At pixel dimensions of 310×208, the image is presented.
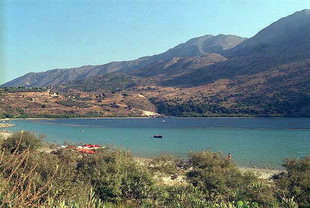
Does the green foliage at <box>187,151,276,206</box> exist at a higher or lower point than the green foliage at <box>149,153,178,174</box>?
higher

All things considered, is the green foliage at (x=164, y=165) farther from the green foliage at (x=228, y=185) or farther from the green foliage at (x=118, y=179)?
the green foliage at (x=118, y=179)

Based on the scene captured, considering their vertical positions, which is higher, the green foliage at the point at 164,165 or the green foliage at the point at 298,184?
the green foliage at the point at 298,184

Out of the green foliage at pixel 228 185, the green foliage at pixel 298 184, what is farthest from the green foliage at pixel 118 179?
the green foliage at pixel 298 184

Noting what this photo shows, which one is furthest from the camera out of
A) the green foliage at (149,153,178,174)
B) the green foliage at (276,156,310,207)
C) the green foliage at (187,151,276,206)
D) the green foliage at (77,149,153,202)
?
the green foliage at (149,153,178,174)

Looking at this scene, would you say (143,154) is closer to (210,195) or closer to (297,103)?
(210,195)

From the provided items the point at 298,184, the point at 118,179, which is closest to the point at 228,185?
the point at 298,184

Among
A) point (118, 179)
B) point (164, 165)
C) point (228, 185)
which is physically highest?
point (118, 179)

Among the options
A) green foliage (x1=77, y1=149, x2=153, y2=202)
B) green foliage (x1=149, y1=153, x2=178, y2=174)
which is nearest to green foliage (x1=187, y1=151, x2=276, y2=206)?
green foliage (x1=77, y1=149, x2=153, y2=202)

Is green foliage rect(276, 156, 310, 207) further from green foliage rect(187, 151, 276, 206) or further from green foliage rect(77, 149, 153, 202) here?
green foliage rect(77, 149, 153, 202)

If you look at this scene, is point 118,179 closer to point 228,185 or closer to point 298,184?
point 228,185

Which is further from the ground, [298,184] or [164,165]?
[298,184]

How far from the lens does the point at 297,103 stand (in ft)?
459

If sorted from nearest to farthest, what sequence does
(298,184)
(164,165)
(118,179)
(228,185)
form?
(298,184) < (118,179) < (228,185) < (164,165)

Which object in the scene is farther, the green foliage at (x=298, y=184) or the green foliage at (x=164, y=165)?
the green foliage at (x=164, y=165)
